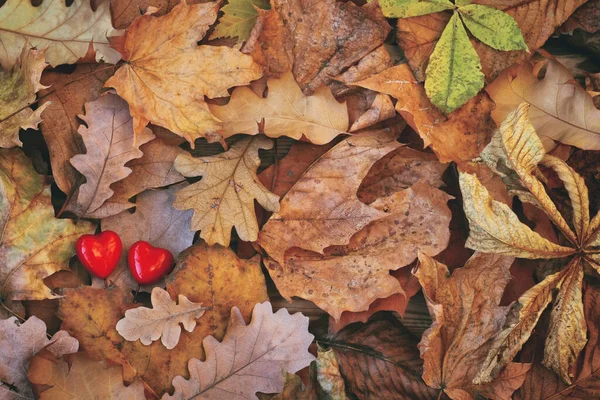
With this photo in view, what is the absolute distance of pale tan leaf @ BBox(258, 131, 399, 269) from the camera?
6.29ft

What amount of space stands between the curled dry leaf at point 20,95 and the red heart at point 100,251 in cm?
34

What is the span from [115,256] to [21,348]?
1.17 feet

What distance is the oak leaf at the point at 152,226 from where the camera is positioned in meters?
1.97

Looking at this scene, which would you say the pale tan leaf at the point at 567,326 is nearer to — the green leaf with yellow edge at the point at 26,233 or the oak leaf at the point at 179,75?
the oak leaf at the point at 179,75

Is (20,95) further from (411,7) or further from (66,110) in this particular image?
(411,7)

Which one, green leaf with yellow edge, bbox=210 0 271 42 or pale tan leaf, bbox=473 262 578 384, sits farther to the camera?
→ green leaf with yellow edge, bbox=210 0 271 42

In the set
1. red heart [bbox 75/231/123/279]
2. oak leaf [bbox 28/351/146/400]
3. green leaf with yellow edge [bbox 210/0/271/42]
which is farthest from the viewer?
green leaf with yellow edge [bbox 210/0/271/42]

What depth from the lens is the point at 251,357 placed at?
1869 millimetres

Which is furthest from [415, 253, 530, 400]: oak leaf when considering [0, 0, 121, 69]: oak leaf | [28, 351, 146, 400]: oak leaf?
[0, 0, 121, 69]: oak leaf

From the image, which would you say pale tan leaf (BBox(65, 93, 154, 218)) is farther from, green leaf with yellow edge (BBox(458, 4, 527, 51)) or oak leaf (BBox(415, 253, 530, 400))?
green leaf with yellow edge (BBox(458, 4, 527, 51))

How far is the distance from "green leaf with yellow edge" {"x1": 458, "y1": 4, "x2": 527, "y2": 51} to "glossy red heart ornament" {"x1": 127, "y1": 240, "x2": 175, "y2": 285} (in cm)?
116

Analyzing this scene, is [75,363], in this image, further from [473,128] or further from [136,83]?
[473,128]

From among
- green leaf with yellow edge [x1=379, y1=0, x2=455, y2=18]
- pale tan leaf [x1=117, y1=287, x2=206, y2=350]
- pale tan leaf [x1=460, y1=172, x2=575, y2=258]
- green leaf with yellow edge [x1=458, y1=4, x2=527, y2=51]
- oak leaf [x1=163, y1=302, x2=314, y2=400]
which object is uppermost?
green leaf with yellow edge [x1=379, y1=0, x2=455, y2=18]

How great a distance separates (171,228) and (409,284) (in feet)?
2.46
